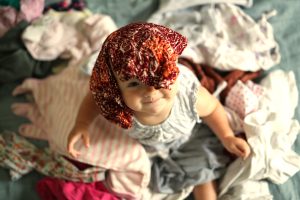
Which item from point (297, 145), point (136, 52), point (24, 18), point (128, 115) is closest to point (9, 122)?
point (24, 18)

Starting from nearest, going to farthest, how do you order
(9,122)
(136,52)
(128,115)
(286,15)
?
1. (136,52)
2. (128,115)
3. (9,122)
4. (286,15)

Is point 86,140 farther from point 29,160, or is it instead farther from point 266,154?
point 266,154

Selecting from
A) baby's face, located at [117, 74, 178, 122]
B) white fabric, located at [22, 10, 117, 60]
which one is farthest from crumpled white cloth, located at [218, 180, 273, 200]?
white fabric, located at [22, 10, 117, 60]

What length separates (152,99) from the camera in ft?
2.47

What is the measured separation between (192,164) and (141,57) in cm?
38

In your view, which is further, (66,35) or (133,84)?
(66,35)

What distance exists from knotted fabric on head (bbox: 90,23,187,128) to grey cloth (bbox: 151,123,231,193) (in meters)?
0.32

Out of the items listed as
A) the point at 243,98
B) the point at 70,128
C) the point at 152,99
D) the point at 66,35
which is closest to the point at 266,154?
the point at 243,98

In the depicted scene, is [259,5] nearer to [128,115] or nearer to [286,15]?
[286,15]

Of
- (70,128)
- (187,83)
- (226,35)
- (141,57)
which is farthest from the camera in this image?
(226,35)

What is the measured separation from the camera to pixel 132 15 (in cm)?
125

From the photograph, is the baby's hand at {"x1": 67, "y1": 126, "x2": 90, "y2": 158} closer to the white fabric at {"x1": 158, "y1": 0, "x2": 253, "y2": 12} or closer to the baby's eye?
the baby's eye

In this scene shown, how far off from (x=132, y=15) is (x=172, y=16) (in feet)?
0.39

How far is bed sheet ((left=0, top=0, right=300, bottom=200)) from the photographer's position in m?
0.99
